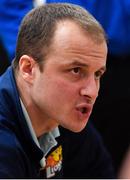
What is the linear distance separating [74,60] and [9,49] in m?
0.65

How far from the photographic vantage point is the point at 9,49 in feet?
7.62

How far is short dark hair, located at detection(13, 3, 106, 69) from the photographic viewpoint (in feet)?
5.74

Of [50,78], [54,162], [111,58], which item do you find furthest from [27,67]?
[111,58]

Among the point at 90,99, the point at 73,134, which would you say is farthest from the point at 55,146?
→ the point at 90,99

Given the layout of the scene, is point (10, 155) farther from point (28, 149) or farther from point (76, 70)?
point (76, 70)

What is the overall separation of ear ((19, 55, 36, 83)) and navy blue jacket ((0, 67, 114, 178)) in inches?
1.6

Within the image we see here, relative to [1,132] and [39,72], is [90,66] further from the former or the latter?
[1,132]

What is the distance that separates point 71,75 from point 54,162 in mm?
335

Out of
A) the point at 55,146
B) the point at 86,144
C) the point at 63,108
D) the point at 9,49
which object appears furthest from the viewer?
the point at 9,49

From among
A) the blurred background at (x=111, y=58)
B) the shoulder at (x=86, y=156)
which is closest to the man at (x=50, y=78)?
the shoulder at (x=86, y=156)

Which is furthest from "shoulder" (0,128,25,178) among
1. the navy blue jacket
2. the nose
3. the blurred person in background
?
the blurred person in background

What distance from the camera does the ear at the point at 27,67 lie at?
1.76 meters

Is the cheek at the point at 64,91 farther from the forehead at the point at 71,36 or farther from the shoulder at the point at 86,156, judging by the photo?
the shoulder at the point at 86,156

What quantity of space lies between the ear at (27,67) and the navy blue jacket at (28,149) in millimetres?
41
